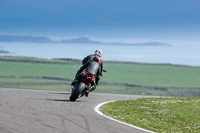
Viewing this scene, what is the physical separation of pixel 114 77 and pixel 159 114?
136103 mm

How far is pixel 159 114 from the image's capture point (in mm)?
18797

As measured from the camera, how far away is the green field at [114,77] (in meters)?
129

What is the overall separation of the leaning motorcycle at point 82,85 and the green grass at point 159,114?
4.41 feet

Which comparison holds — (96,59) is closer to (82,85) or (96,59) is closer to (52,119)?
(82,85)

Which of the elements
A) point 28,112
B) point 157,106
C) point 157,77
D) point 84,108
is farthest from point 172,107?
point 157,77

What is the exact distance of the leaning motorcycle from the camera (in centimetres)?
2197

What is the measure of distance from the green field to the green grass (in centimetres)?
9722

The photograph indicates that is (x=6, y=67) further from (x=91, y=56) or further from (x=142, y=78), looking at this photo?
(x=91, y=56)

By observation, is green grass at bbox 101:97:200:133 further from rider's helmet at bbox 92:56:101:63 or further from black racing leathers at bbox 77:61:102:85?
rider's helmet at bbox 92:56:101:63

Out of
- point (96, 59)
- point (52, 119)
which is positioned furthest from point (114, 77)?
point (52, 119)

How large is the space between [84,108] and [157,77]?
133 meters

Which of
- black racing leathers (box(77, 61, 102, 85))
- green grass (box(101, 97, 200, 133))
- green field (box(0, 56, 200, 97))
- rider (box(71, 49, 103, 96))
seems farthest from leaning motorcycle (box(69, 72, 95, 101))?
green field (box(0, 56, 200, 97))

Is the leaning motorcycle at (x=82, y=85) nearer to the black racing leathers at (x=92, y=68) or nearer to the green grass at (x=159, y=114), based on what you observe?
the black racing leathers at (x=92, y=68)

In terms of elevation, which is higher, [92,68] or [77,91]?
[92,68]
